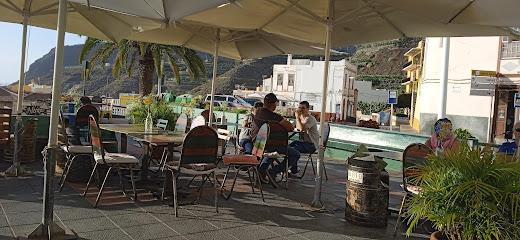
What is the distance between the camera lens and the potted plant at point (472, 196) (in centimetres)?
248

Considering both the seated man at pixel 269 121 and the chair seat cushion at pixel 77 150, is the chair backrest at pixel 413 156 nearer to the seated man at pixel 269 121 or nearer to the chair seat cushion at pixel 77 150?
the seated man at pixel 269 121

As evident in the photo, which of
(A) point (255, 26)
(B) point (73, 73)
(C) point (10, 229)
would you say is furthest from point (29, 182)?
(B) point (73, 73)

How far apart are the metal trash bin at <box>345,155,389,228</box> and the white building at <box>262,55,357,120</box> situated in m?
37.4

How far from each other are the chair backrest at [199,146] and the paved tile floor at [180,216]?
589 mm

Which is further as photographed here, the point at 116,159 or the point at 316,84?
the point at 316,84

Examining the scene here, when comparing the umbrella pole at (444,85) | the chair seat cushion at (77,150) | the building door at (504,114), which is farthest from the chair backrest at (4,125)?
the building door at (504,114)

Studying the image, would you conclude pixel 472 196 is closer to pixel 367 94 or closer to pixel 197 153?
pixel 197 153

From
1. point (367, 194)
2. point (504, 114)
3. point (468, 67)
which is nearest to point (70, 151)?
point (367, 194)

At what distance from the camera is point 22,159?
6707 mm

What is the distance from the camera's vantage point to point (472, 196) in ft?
8.27

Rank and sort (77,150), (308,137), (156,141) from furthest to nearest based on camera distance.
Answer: (308,137)
(77,150)
(156,141)

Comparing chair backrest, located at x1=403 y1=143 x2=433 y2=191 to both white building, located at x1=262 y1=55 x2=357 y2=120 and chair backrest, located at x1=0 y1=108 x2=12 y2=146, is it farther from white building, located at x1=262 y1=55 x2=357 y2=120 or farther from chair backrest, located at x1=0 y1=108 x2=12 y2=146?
white building, located at x1=262 y1=55 x2=357 y2=120

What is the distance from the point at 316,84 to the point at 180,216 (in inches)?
1655

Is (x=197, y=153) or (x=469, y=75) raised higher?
(x=469, y=75)
